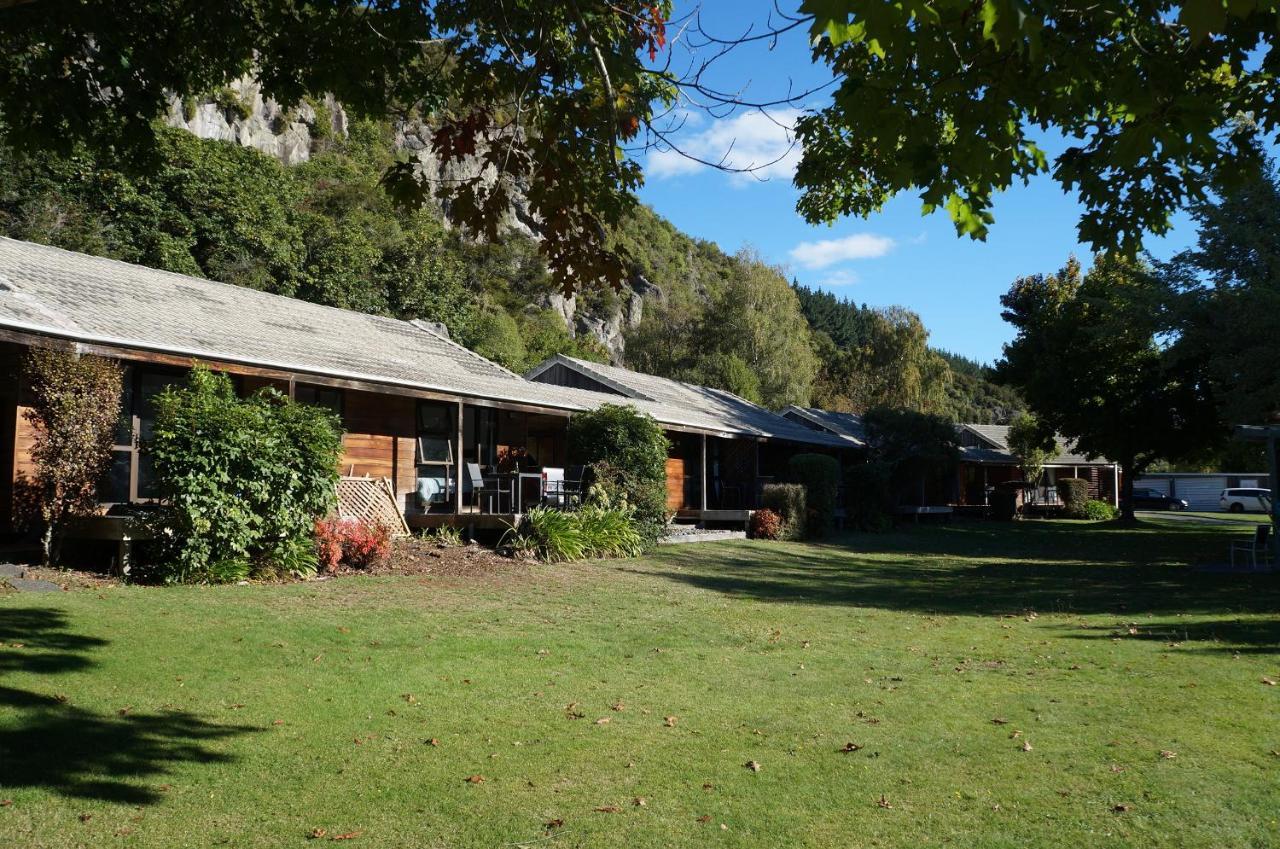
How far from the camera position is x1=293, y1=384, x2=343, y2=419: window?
56.3 feet

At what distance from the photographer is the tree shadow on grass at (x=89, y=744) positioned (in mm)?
4980

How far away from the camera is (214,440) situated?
11.4 meters

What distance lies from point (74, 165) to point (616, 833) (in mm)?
39069

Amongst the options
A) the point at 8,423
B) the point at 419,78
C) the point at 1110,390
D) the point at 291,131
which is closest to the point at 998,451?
the point at 1110,390

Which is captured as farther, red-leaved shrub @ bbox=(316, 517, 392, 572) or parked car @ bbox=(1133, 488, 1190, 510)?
parked car @ bbox=(1133, 488, 1190, 510)

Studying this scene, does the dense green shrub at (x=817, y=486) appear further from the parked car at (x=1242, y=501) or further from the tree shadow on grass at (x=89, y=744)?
the parked car at (x=1242, y=501)

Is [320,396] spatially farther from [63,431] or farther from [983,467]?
[983,467]

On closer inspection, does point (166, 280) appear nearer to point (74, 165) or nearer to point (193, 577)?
point (193, 577)

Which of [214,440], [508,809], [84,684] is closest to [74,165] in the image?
[214,440]

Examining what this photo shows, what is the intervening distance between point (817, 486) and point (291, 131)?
49460 millimetres

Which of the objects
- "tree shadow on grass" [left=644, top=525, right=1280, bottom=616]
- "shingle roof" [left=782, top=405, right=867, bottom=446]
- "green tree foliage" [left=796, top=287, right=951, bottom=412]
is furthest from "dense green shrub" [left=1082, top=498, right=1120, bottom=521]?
"green tree foliage" [left=796, top=287, right=951, bottom=412]

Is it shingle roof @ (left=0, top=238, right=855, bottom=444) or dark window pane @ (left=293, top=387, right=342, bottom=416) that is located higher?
shingle roof @ (left=0, top=238, right=855, bottom=444)

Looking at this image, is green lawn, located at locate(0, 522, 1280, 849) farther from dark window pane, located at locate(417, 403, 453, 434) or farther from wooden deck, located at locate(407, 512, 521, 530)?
dark window pane, located at locate(417, 403, 453, 434)

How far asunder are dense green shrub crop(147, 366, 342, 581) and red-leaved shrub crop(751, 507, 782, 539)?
45.2 ft
